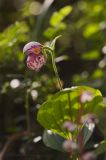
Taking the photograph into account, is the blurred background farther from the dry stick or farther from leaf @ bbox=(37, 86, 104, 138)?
leaf @ bbox=(37, 86, 104, 138)

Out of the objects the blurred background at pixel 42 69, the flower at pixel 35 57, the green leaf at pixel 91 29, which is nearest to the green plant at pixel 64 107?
the flower at pixel 35 57

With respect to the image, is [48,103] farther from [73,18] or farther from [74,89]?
[73,18]

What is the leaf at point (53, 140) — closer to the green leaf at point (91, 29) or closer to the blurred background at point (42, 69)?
the blurred background at point (42, 69)

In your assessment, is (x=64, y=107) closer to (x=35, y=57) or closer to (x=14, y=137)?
(x=35, y=57)

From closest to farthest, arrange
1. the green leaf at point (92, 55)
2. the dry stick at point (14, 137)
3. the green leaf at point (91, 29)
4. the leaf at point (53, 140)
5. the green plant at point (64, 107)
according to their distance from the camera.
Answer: the green plant at point (64, 107), the leaf at point (53, 140), the dry stick at point (14, 137), the green leaf at point (92, 55), the green leaf at point (91, 29)

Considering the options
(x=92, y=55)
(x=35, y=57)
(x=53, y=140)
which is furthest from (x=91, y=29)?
(x=35, y=57)
